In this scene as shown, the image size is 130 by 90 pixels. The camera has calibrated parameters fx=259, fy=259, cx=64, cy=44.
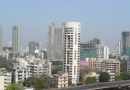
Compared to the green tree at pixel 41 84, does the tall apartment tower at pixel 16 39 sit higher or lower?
higher

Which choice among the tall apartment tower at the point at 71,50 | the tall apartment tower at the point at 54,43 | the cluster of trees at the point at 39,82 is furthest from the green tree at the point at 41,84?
the tall apartment tower at the point at 54,43

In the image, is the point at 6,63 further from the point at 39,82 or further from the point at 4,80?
the point at 39,82

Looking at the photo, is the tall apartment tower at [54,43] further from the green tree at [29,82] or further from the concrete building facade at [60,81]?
the concrete building facade at [60,81]

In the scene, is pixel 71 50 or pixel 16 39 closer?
pixel 71 50

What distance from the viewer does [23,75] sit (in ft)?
50.3

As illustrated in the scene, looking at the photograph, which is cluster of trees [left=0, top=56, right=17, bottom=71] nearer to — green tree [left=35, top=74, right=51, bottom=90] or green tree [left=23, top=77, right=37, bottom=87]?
green tree [left=23, top=77, right=37, bottom=87]

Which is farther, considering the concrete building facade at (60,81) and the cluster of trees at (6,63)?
the cluster of trees at (6,63)

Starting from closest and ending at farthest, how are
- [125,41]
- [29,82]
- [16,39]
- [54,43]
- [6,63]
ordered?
1. [29,82]
2. [6,63]
3. [54,43]
4. [125,41]
5. [16,39]

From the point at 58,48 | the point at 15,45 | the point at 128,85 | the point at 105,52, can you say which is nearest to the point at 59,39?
the point at 58,48

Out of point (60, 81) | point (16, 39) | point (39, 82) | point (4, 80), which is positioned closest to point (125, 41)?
point (16, 39)

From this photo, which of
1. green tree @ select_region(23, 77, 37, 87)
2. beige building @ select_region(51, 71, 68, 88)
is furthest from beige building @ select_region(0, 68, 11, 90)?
beige building @ select_region(51, 71, 68, 88)

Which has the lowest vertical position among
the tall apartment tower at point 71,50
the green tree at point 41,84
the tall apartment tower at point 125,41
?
the green tree at point 41,84

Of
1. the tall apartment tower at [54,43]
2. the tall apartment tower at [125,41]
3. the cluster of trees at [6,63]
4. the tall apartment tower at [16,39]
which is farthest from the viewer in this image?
the tall apartment tower at [16,39]

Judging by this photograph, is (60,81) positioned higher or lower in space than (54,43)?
lower
